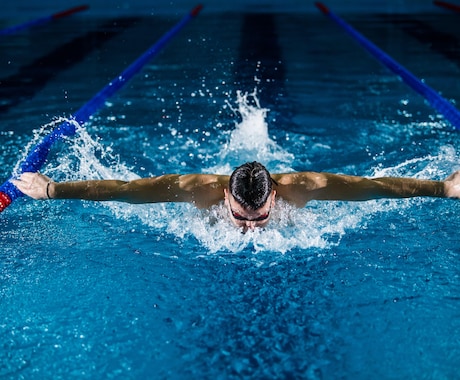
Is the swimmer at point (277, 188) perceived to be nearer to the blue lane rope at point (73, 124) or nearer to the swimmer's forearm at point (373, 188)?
the swimmer's forearm at point (373, 188)

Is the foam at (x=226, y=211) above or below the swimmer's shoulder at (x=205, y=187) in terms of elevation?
below

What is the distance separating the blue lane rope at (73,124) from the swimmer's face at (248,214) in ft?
3.80

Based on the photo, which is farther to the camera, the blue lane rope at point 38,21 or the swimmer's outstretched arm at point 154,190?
the blue lane rope at point 38,21

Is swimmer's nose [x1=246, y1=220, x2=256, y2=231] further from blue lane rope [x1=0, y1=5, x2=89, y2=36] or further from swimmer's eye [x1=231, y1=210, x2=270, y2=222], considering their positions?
blue lane rope [x1=0, y1=5, x2=89, y2=36]

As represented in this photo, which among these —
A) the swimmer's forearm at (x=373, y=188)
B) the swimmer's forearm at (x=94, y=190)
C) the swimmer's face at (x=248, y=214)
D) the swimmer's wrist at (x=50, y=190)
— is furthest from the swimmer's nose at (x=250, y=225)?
the swimmer's wrist at (x=50, y=190)

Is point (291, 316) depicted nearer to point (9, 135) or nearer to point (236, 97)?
point (9, 135)

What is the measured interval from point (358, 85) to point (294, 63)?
1.16 m

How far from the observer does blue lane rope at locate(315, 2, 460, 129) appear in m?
4.37

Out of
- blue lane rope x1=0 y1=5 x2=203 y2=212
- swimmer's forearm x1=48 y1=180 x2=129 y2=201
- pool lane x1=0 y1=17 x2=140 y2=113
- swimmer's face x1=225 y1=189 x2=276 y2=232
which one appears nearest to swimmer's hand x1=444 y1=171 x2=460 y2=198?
swimmer's face x1=225 y1=189 x2=276 y2=232

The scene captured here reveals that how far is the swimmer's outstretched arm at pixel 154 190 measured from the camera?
8.19ft

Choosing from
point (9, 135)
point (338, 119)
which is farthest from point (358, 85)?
point (9, 135)

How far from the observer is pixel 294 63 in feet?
21.3

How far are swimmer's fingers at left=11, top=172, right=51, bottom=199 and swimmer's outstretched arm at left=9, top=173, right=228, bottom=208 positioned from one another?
42 mm

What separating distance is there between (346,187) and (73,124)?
231 cm
